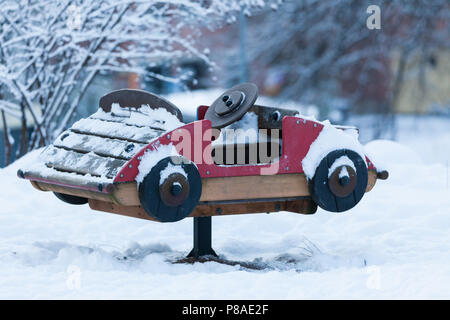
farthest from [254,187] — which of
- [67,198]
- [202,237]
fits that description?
[67,198]

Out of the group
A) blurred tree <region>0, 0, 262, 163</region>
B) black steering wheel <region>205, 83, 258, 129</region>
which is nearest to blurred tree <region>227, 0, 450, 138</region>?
blurred tree <region>0, 0, 262, 163</region>

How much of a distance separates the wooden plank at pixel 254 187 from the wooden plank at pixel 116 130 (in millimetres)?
402

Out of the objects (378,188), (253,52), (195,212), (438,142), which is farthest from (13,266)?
(438,142)

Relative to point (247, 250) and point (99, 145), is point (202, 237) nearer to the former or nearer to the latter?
point (247, 250)

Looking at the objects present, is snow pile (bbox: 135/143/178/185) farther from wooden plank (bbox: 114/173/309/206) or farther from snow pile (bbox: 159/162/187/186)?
wooden plank (bbox: 114/173/309/206)

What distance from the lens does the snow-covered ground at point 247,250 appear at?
4.46 m

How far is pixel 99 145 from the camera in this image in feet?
17.1

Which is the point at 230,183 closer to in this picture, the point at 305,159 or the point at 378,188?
the point at 305,159

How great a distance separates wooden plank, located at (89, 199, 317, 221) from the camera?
5.14 meters

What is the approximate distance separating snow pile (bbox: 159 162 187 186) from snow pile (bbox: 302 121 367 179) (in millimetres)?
816

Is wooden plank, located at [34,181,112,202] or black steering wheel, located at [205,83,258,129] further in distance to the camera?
black steering wheel, located at [205,83,258,129]

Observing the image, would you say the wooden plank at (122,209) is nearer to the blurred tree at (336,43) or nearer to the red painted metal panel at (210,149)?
the red painted metal panel at (210,149)

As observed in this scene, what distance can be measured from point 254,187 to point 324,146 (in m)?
0.48
